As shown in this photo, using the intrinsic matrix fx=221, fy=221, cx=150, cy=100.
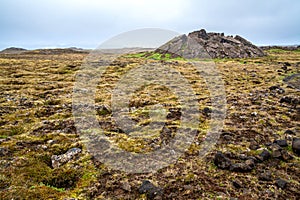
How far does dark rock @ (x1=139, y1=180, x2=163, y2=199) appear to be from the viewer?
8.09 metres

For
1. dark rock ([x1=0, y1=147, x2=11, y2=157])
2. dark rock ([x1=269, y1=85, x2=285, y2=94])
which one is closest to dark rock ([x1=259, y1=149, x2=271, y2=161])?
dark rock ([x1=0, y1=147, x2=11, y2=157])

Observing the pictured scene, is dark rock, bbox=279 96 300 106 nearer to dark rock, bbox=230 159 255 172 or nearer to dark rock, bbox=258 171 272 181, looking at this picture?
dark rock, bbox=230 159 255 172

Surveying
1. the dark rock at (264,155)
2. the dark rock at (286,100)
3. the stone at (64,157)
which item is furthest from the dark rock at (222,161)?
the dark rock at (286,100)

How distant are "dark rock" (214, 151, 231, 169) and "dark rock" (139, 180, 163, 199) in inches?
127

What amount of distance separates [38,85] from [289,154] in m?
28.8

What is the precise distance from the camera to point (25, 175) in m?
9.32

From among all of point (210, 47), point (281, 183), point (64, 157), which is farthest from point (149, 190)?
point (210, 47)

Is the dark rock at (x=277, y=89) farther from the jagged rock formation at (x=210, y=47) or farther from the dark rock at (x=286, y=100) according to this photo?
the jagged rock formation at (x=210, y=47)

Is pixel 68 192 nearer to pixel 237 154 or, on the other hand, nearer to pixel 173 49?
pixel 237 154

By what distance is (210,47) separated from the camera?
8281 centimetres

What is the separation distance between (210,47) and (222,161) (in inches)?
3096

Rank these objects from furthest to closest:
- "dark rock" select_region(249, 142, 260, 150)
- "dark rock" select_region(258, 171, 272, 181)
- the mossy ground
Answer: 1. "dark rock" select_region(249, 142, 260, 150)
2. "dark rock" select_region(258, 171, 272, 181)
3. the mossy ground

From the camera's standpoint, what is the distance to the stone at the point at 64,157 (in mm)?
10528

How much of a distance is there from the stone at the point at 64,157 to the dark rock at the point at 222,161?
6926 millimetres
